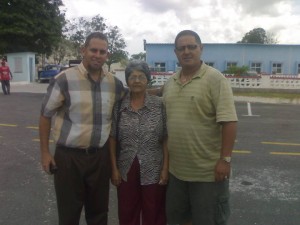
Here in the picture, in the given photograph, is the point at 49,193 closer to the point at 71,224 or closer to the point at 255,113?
the point at 71,224

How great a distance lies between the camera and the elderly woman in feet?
10.5

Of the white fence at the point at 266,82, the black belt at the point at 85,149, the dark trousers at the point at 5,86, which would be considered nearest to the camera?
the black belt at the point at 85,149

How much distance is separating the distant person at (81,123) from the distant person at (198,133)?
0.55 metres

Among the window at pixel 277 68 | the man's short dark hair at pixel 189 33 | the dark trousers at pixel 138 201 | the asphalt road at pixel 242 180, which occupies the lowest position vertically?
the asphalt road at pixel 242 180

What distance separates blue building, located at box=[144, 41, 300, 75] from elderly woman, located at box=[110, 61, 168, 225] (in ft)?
115

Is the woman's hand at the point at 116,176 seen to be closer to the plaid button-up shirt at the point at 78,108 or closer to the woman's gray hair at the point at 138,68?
the plaid button-up shirt at the point at 78,108

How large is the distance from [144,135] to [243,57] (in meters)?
37.1

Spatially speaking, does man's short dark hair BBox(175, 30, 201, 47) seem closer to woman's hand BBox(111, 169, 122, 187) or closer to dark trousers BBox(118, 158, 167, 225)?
dark trousers BBox(118, 158, 167, 225)

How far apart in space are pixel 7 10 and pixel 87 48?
112 ft

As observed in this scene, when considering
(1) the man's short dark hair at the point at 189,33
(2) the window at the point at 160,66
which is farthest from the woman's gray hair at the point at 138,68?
(2) the window at the point at 160,66

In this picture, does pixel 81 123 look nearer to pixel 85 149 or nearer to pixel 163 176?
pixel 85 149

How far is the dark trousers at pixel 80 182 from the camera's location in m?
3.24

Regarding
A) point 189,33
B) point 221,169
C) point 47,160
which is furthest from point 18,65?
point 221,169

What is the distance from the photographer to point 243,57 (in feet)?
127
